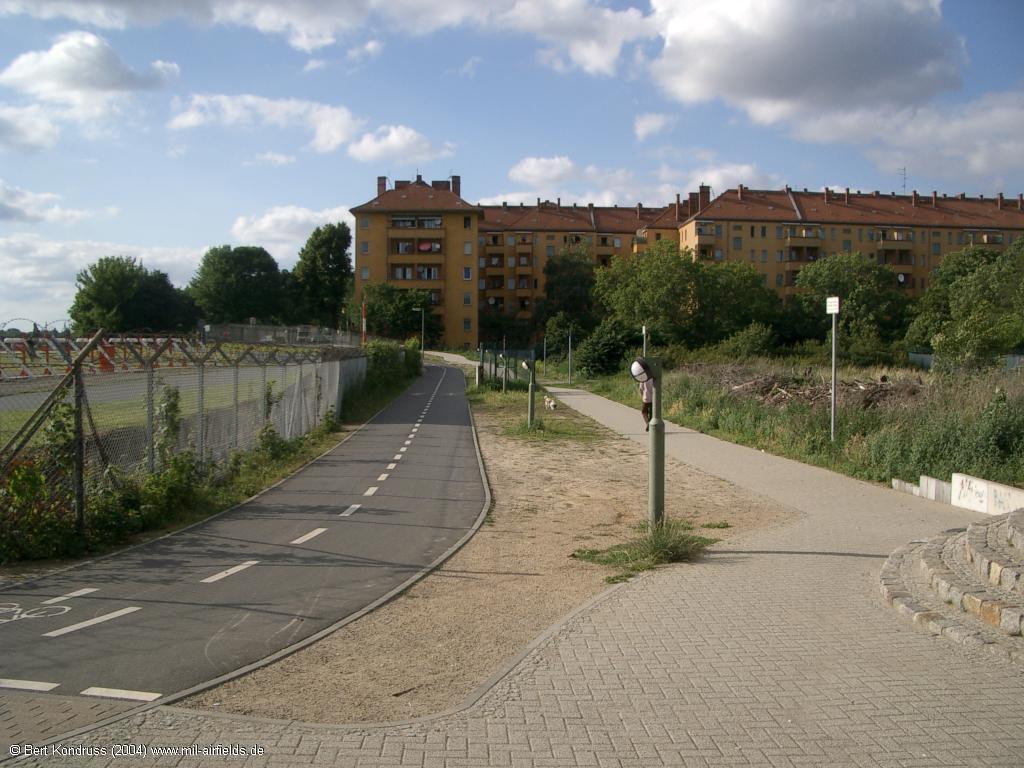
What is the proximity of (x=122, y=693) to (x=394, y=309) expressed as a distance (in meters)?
80.4

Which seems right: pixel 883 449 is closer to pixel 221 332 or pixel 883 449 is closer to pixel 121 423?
pixel 121 423

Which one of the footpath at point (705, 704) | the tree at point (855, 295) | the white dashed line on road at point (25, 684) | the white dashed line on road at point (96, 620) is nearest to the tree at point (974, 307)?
the tree at point (855, 295)

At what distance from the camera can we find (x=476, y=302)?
308 feet

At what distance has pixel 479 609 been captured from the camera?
7.03 meters

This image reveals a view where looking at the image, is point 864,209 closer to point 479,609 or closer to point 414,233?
point 414,233

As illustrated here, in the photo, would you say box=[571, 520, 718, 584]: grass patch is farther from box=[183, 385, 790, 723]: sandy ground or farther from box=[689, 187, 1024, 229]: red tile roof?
box=[689, 187, 1024, 229]: red tile roof

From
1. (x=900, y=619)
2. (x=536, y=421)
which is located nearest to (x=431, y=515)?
(x=900, y=619)

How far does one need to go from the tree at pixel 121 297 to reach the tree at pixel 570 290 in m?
38.3

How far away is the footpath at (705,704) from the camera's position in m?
4.08

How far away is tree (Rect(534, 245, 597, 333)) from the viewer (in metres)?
94.4

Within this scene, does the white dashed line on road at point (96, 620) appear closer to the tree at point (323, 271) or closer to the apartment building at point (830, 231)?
the apartment building at point (830, 231)

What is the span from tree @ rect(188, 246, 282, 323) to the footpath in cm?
9320

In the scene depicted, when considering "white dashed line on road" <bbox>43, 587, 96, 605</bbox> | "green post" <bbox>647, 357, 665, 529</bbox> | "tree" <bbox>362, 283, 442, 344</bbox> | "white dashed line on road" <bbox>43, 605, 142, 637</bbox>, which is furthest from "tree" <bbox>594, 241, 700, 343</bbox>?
"white dashed line on road" <bbox>43, 605, 142, 637</bbox>

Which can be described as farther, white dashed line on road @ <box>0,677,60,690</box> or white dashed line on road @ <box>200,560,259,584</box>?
white dashed line on road @ <box>200,560,259,584</box>
